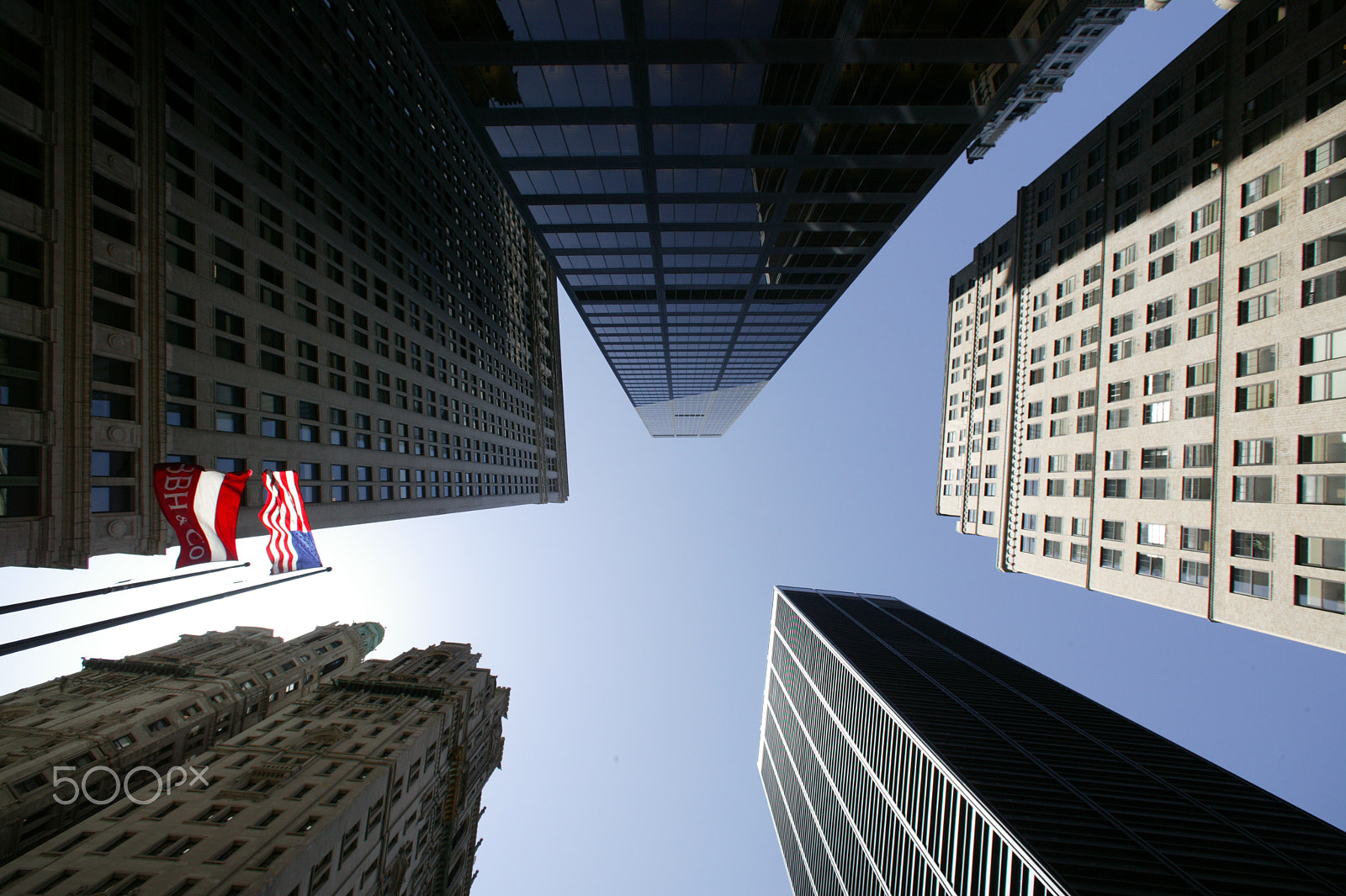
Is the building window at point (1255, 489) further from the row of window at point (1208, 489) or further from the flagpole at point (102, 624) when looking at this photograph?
the flagpole at point (102, 624)

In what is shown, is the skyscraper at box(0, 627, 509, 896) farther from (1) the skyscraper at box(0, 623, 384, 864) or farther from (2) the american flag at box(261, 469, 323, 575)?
(2) the american flag at box(261, 469, 323, 575)

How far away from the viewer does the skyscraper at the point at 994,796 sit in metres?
50.4

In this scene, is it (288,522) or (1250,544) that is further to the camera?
(1250,544)

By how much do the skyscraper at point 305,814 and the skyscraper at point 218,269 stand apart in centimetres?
1789

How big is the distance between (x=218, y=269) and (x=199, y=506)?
1680 centimetres

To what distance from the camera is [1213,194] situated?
31.0m

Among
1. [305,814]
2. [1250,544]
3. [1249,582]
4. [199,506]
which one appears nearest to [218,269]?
[199,506]

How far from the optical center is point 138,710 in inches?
2009

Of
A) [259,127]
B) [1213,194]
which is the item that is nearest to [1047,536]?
[1213,194]

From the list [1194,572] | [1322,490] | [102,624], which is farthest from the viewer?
[1194,572]

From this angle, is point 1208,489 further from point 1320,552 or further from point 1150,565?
point 1150,565

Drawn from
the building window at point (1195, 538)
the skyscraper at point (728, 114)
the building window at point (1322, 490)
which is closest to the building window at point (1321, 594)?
the building window at point (1322, 490)

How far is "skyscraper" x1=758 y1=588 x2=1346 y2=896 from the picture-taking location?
50.4 metres

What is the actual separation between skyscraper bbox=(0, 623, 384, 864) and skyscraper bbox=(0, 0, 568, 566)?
31021 millimetres
